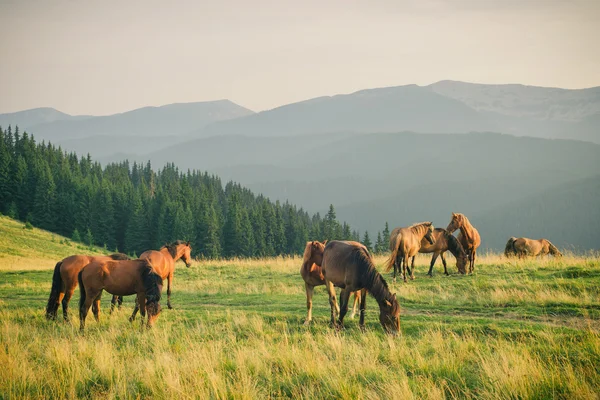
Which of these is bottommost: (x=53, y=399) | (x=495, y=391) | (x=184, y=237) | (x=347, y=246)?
(x=184, y=237)

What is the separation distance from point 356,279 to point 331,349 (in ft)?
8.02

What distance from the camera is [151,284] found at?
40.4ft

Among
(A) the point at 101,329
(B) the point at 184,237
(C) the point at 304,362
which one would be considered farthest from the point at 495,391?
(B) the point at 184,237

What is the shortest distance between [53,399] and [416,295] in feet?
40.0

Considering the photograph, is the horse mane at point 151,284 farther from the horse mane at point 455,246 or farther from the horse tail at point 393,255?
the horse mane at point 455,246

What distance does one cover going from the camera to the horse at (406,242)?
19.1 metres

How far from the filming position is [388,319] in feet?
34.3

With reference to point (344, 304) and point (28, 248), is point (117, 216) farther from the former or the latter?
point (344, 304)

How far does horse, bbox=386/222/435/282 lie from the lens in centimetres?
1908

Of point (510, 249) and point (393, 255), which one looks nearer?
point (393, 255)

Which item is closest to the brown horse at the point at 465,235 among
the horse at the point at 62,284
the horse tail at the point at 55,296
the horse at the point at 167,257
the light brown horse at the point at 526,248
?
the light brown horse at the point at 526,248

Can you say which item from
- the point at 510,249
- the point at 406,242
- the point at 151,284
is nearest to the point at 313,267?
the point at 151,284

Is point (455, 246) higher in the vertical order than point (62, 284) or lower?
higher

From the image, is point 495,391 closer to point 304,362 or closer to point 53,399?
point 304,362
